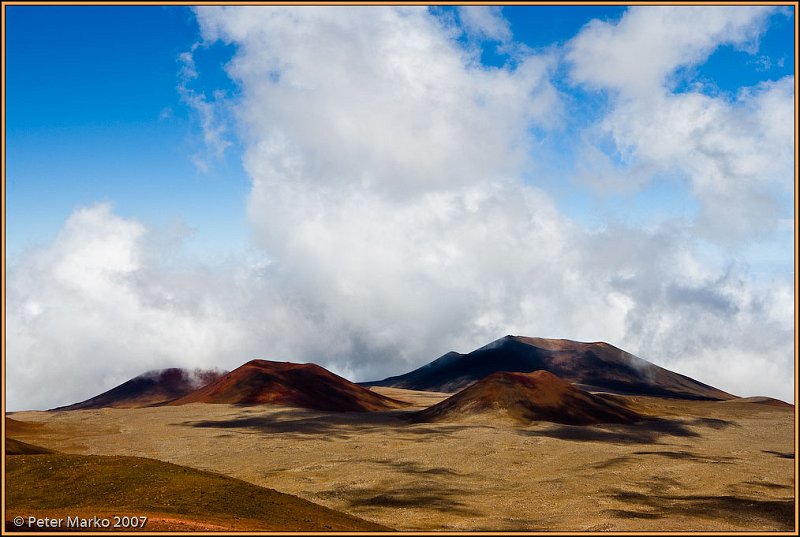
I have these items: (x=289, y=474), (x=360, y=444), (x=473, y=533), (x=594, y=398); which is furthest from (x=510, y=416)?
(x=473, y=533)

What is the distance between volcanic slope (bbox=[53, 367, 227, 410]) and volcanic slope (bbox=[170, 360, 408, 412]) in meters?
41.6

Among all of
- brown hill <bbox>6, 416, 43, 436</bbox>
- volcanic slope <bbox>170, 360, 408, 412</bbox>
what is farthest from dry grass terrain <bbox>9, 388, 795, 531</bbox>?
volcanic slope <bbox>170, 360, 408, 412</bbox>

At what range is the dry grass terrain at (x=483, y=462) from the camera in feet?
107

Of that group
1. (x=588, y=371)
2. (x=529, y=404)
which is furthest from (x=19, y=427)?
(x=588, y=371)

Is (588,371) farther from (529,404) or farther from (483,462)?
(483,462)

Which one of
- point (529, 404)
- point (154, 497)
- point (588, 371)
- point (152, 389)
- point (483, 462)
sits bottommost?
point (483, 462)

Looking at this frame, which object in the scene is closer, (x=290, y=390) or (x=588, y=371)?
(x=290, y=390)

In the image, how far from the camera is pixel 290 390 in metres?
104

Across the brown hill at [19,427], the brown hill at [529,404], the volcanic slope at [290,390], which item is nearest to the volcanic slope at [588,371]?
the volcanic slope at [290,390]

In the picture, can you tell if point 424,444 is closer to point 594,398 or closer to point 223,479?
point 223,479

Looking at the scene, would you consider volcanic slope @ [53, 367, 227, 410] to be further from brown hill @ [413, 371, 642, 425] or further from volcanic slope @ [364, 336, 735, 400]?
brown hill @ [413, 371, 642, 425]

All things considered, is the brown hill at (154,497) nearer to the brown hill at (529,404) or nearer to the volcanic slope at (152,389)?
the brown hill at (529,404)

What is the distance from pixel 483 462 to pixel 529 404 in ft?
110

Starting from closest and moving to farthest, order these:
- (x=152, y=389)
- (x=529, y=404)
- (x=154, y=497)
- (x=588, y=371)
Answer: (x=154, y=497), (x=529, y=404), (x=152, y=389), (x=588, y=371)
